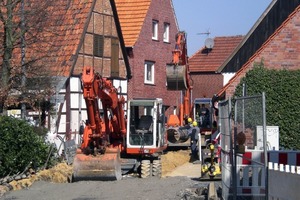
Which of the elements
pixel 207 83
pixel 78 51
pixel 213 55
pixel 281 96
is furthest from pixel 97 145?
pixel 213 55

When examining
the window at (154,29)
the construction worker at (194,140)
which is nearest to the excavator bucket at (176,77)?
the construction worker at (194,140)

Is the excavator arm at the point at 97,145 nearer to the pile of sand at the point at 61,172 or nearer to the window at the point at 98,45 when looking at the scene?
the pile of sand at the point at 61,172

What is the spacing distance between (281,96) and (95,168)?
872 cm

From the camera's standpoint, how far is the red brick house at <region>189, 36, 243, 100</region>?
2109 inches

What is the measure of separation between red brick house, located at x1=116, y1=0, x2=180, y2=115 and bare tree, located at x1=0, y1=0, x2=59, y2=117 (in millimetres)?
13875

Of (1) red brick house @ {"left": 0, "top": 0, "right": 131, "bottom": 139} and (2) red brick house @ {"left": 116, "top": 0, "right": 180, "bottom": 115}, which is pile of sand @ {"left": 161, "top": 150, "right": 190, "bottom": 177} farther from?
(2) red brick house @ {"left": 116, "top": 0, "right": 180, "bottom": 115}

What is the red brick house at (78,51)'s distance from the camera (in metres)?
31.6

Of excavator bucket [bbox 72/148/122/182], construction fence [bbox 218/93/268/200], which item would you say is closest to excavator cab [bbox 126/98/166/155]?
excavator bucket [bbox 72/148/122/182]

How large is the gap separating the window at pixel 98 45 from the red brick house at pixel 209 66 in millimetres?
18943

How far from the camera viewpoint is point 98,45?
3500 cm

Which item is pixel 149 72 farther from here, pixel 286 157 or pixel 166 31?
pixel 286 157

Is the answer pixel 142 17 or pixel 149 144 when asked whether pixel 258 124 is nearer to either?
pixel 149 144

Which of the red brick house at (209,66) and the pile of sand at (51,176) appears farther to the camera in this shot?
the red brick house at (209,66)

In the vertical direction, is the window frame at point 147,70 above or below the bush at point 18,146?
above
